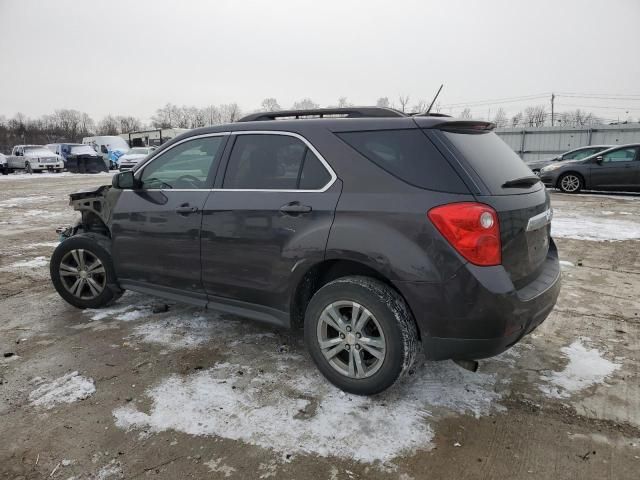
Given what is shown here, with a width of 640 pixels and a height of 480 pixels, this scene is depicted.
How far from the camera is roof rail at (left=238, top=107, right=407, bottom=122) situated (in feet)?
10.5

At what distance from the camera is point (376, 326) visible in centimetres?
288

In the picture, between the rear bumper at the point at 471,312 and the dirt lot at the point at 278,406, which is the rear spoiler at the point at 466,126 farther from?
the dirt lot at the point at 278,406

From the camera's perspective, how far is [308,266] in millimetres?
3104

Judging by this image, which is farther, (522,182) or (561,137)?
(561,137)

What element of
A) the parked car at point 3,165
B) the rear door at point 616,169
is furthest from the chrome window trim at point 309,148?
the parked car at point 3,165

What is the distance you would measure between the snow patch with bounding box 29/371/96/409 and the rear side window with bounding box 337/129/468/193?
240 centimetres

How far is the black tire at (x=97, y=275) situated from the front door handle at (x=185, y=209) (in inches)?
43.4

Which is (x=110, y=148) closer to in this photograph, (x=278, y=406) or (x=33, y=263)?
(x=33, y=263)

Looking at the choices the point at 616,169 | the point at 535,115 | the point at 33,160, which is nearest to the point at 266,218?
the point at 616,169

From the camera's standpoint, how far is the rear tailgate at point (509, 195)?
8.75 feet

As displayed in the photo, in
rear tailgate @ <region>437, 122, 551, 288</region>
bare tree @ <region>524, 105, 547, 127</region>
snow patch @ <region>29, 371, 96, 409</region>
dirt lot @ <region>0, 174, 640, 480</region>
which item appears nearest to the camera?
dirt lot @ <region>0, 174, 640, 480</region>

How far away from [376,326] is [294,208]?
94 centimetres

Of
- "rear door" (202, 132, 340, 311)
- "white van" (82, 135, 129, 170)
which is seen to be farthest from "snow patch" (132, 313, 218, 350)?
"white van" (82, 135, 129, 170)

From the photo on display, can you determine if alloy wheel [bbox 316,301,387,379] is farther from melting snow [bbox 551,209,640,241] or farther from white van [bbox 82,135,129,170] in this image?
white van [bbox 82,135,129,170]
